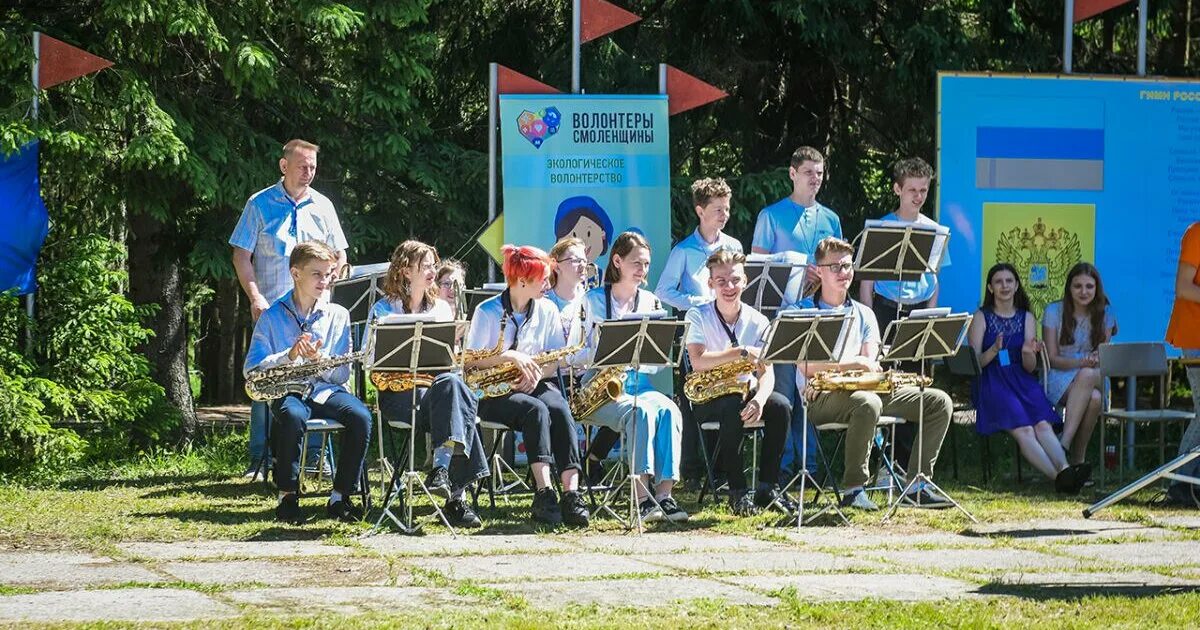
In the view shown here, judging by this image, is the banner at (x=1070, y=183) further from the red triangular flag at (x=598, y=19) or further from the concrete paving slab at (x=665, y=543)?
the concrete paving slab at (x=665, y=543)

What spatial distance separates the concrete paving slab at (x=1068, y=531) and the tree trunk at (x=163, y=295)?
258 inches

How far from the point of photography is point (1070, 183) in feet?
40.2

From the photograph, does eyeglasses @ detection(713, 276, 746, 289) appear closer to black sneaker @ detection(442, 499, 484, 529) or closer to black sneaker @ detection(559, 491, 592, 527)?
black sneaker @ detection(559, 491, 592, 527)

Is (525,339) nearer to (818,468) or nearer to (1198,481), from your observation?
(818,468)

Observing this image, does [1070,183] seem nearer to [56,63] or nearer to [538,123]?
[538,123]

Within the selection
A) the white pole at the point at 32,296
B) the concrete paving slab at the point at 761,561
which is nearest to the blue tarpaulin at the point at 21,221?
the white pole at the point at 32,296

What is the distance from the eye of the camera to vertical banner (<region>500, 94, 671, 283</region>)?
11453 millimetres

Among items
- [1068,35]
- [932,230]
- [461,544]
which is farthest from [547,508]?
[1068,35]

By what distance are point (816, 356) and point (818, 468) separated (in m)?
2.29

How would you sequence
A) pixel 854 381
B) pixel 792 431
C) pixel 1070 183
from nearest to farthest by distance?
1. pixel 854 381
2. pixel 792 431
3. pixel 1070 183

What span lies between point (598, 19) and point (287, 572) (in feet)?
20.2

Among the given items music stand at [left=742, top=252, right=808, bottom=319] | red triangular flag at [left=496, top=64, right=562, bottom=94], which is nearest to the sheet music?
music stand at [left=742, top=252, right=808, bottom=319]

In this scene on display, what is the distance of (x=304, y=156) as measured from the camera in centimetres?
984

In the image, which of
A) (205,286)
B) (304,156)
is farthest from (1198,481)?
(205,286)
